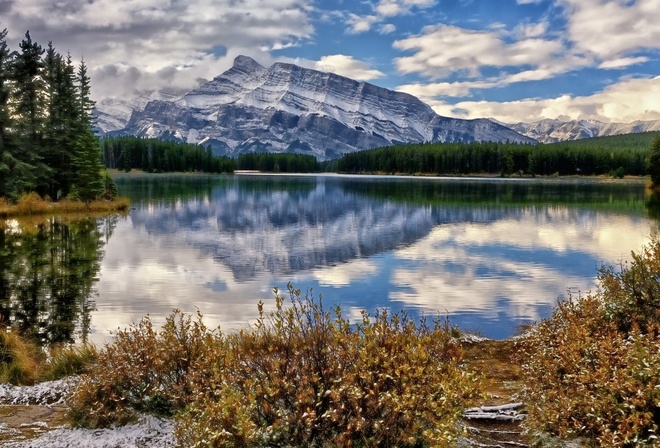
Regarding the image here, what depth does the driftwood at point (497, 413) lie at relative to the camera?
365 inches

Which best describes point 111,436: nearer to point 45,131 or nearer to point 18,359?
point 18,359

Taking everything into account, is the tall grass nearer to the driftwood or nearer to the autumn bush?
the driftwood

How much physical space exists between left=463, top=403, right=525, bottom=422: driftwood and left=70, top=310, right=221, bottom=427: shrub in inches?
186

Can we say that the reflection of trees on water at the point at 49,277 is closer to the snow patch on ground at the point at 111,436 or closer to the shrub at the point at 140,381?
the shrub at the point at 140,381

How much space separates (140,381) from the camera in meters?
9.64

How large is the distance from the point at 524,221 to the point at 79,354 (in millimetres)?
49597

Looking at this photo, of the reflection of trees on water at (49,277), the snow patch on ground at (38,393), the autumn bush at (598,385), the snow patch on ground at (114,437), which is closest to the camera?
the autumn bush at (598,385)

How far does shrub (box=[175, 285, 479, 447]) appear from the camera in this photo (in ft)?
23.2

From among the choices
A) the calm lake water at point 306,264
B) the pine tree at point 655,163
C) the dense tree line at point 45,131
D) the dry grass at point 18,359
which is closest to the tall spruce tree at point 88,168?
the dense tree line at point 45,131

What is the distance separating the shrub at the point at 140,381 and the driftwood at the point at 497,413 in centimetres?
472

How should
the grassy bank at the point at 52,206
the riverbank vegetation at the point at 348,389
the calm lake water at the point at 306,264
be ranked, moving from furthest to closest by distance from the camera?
the grassy bank at the point at 52,206 < the calm lake water at the point at 306,264 < the riverbank vegetation at the point at 348,389

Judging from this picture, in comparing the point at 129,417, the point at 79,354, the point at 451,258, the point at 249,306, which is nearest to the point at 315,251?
the point at 451,258

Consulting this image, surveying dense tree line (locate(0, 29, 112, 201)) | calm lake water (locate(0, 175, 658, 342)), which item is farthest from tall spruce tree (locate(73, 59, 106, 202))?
calm lake water (locate(0, 175, 658, 342))

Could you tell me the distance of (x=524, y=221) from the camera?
181 feet
